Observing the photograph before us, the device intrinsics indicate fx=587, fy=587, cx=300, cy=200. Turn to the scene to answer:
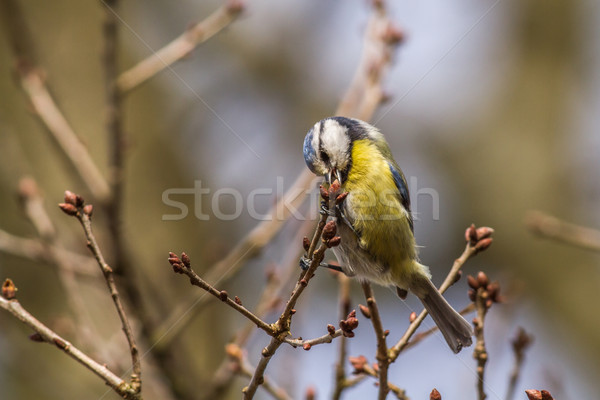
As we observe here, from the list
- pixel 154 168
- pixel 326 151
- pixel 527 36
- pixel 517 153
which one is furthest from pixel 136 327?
pixel 527 36

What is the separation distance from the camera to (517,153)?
645 cm

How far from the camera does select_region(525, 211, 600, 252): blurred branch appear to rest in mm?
2484

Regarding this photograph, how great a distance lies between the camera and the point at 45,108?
2.80 m

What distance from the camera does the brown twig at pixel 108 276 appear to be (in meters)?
1.46

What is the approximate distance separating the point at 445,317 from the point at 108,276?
5.08 ft

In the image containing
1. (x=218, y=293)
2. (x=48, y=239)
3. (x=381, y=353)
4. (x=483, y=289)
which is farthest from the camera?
(x=48, y=239)

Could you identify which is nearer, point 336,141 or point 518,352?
point 518,352

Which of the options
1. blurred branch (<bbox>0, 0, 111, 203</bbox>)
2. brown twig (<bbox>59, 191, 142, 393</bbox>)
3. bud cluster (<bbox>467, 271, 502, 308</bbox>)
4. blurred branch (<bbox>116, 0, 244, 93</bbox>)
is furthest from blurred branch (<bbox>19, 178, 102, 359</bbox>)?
bud cluster (<bbox>467, 271, 502, 308</bbox>)

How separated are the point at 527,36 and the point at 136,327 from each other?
19.2 feet

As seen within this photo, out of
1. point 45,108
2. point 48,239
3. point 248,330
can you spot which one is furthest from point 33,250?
point 248,330

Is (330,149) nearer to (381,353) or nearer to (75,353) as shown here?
(381,353)

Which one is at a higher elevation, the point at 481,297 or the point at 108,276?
the point at 108,276

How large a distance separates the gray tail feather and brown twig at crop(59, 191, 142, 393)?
4.67ft

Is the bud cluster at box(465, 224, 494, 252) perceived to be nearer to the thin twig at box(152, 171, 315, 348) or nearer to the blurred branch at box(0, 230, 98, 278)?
the thin twig at box(152, 171, 315, 348)
